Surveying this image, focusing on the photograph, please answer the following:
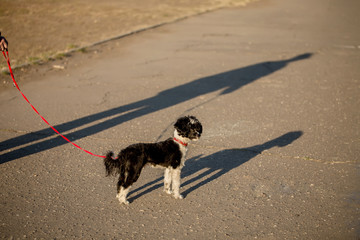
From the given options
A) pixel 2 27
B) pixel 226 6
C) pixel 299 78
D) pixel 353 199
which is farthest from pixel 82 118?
pixel 226 6

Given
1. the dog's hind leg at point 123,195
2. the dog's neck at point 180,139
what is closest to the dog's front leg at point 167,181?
the dog's neck at point 180,139

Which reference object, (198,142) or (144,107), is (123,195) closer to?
(198,142)

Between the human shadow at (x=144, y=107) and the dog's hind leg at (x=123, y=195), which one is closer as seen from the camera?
the dog's hind leg at (x=123, y=195)

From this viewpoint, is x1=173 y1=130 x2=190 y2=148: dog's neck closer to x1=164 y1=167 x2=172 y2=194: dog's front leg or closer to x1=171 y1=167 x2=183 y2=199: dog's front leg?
x1=171 y1=167 x2=183 y2=199: dog's front leg

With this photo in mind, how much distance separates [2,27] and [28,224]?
14.5 meters

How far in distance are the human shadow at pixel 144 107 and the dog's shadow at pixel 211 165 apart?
6.83 feet

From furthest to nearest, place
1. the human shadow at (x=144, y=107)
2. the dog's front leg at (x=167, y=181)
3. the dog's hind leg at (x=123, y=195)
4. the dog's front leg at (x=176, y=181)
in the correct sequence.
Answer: the human shadow at (x=144, y=107) < the dog's front leg at (x=167, y=181) < the dog's front leg at (x=176, y=181) < the dog's hind leg at (x=123, y=195)

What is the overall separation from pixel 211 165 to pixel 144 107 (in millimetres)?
2775

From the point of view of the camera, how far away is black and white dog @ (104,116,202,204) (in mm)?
4320

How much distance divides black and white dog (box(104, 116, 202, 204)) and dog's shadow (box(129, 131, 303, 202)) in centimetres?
47

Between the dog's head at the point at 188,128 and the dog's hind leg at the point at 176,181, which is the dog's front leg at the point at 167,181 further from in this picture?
the dog's head at the point at 188,128

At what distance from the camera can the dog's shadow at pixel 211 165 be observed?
5.05 m

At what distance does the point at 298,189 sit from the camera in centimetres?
499

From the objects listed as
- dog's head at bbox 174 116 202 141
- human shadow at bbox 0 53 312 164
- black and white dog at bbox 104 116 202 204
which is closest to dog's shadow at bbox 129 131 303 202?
black and white dog at bbox 104 116 202 204
